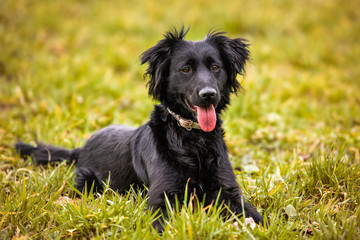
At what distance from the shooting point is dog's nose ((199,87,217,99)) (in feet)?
9.08

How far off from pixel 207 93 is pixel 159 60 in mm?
681

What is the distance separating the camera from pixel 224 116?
568cm

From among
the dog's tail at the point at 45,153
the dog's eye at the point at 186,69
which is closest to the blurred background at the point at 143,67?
the dog's tail at the point at 45,153

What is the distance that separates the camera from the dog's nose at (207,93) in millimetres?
2768

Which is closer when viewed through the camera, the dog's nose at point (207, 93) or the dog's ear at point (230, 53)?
the dog's nose at point (207, 93)

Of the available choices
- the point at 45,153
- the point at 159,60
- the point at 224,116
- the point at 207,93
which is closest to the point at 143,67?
the point at 224,116

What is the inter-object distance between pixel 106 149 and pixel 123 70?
437cm

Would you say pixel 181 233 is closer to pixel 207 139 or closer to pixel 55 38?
pixel 207 139

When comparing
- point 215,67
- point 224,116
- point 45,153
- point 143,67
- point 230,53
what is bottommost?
point 45,153

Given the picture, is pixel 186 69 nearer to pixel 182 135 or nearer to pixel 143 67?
pixel 182 135

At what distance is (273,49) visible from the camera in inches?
345

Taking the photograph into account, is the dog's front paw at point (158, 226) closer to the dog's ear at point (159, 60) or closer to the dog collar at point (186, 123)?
the dog collar at point (186, 123)

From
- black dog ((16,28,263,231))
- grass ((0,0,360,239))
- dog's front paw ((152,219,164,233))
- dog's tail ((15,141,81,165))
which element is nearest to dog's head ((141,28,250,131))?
black dog ((16,28,263,231))

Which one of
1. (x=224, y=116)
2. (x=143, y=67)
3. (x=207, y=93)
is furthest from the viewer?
(x=143, y=67)
